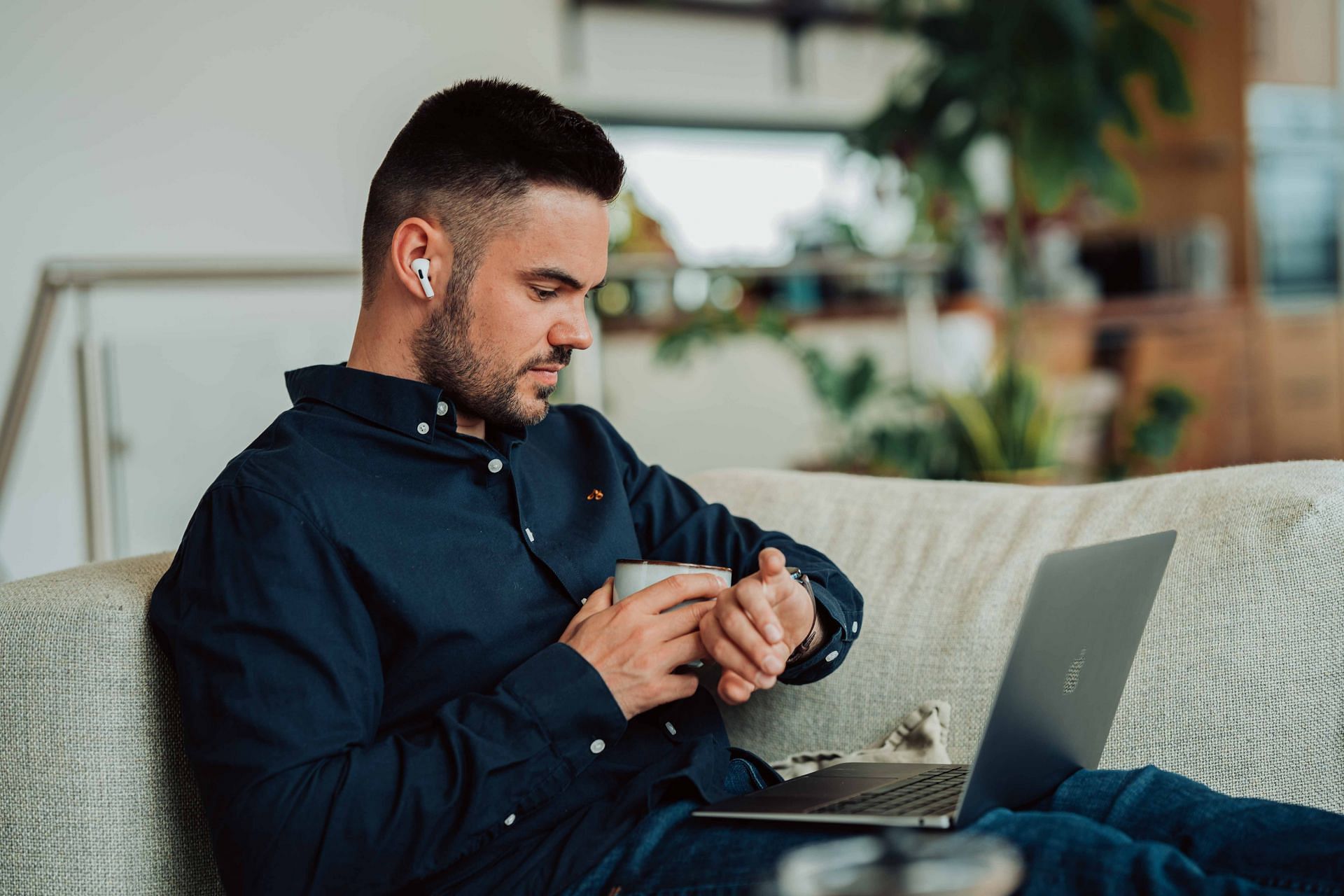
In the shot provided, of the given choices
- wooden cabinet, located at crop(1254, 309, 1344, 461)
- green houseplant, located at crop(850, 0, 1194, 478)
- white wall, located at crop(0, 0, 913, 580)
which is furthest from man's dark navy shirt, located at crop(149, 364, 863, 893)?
wooden cabinet, located at crop(1254, 309, 1344, 461)

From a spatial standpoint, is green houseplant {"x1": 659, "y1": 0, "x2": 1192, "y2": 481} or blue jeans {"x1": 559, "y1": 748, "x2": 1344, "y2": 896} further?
green houseplant {"x1": 659, "y1": 0, "x2": 1192, "y2": 481}

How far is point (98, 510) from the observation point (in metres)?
Result: 2.55

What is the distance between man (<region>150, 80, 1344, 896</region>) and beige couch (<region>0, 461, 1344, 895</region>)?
92 millimetres

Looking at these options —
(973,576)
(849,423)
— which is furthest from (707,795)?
(849,423)

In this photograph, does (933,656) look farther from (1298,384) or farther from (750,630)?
(1298,384)

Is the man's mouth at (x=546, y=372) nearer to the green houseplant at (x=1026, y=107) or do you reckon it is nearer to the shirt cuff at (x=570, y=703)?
the shirt cuff at (x=570, y=703)

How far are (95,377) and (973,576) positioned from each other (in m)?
1.77

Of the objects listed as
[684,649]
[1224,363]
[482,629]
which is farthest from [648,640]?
[1224,363]

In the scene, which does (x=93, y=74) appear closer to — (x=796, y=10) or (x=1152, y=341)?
(x=796, y=10)

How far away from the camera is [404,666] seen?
1188 mm

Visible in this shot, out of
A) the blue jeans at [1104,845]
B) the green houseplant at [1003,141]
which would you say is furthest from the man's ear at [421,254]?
the green houseplant at [1003,141]

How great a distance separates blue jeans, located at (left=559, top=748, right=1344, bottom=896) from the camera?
3.11 ft

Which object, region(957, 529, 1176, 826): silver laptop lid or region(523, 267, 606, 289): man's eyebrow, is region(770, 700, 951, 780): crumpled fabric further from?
region(523, 267, 606, 289): man's eyebrow

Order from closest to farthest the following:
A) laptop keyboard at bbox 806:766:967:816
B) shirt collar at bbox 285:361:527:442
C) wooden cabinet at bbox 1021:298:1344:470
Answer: laptop keyboard at bbox 806:766:967:816, shirt collar at bbox 285:361:527:442, wooden cabinet at bbox 1021:298:1344:470
